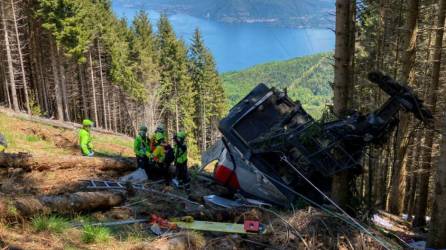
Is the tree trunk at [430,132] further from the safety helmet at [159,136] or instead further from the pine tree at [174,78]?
the pine tree at [174,78]

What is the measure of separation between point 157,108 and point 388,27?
42.2 metres

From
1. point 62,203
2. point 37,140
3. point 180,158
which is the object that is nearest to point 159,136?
point 180,158

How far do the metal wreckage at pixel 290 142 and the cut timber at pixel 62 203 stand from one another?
136 inches

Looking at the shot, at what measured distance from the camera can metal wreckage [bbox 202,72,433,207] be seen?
8211mm

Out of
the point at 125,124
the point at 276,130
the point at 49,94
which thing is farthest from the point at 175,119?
the point at 276,130

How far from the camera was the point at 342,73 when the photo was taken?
8180 mm

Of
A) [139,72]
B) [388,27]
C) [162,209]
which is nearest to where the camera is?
[162,209]

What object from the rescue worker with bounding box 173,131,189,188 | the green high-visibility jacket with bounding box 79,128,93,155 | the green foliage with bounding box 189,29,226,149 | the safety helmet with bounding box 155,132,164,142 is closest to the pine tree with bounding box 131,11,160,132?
the green foliage with bounding box 189,29,226,149

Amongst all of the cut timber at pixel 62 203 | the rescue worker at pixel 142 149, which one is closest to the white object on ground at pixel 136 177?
the rescue worker at pixel 142 149

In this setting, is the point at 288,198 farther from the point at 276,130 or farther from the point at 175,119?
the point at 175,119

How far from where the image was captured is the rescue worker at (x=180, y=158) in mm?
11453

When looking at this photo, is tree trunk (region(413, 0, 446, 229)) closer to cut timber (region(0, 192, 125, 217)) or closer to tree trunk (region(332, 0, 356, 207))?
tree trunk (region(332, 0, 356, 207))

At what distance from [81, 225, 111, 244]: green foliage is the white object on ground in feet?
17.5

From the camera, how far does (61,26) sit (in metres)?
35.9
